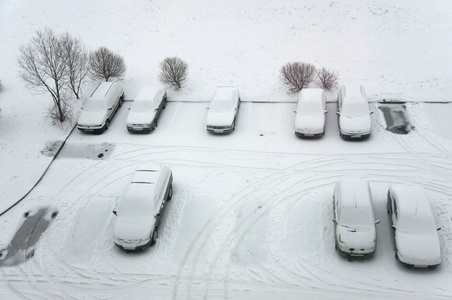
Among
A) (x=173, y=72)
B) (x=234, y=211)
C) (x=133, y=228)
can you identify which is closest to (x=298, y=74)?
(x=173, y=72)

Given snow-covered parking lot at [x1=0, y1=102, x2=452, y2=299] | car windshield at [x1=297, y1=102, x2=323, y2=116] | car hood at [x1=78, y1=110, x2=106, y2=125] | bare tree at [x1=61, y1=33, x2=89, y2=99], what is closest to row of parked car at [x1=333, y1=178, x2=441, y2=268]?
snow-covered parking lot at [x1=0, y1=102, x2=452, y2=299]

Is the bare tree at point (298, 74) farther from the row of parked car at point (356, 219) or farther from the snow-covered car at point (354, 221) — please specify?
the snow-covered car at point (354, 221)

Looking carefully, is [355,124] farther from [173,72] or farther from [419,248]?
[173,72]

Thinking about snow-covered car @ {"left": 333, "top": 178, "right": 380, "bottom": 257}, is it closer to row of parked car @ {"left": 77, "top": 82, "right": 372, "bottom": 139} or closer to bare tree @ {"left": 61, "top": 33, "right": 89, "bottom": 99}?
row of parked car @ {"left": 77, "top": 82, "right": 372, "bottom": 139}

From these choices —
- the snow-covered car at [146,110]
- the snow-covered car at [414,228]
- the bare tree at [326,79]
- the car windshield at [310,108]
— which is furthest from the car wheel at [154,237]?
the bare tree at [326,79]

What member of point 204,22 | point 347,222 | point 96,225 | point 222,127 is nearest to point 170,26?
point 204,22

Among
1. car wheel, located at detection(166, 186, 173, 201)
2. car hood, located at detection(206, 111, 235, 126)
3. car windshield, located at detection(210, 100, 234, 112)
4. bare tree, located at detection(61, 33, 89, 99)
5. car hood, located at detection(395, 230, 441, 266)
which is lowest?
car hood, located at detection(395, 230, 441, 266)

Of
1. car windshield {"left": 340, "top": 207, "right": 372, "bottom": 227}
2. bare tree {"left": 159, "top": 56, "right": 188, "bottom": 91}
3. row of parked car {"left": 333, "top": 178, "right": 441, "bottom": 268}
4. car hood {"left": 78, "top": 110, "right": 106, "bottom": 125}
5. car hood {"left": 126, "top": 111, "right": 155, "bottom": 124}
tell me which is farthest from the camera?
bare tree {"left": 159, "top": 56, "right": 188, "bottom": 91}
